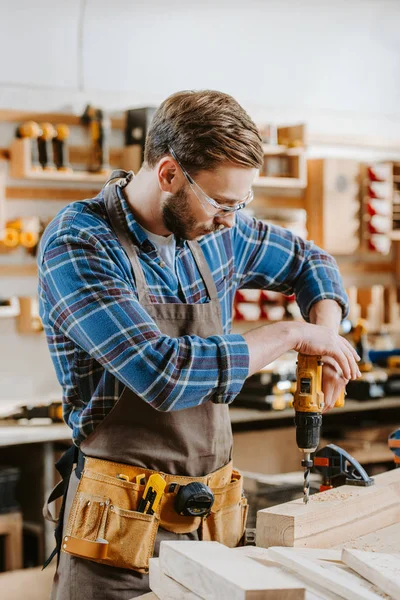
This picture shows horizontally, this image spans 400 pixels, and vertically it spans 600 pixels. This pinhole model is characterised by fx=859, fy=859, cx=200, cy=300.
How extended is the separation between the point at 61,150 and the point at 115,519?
2898 millimetres

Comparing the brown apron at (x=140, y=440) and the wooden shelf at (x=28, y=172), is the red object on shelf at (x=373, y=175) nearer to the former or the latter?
the wooden shelf at (x=28, y=172)

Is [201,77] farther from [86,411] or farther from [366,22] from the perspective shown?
[86,411]

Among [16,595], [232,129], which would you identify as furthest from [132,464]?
[16,595]

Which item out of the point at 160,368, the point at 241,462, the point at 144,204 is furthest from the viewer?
the point at 241,462

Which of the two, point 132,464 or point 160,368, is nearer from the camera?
point 160,368

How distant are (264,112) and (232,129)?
359 centimetres

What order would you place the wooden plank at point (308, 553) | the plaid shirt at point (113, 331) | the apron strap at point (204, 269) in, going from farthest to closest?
the apron strap at point (204, 269)
the plaid shirt at point (113, 331)
the wooden plank at point (308, 553)

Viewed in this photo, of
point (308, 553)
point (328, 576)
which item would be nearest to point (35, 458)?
point (308, 553)

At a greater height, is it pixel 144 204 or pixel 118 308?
pixel 144 204

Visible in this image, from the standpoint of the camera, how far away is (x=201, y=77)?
507 centimetres

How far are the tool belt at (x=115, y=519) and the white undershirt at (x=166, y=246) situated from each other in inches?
19.1

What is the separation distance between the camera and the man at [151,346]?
68.7 inches

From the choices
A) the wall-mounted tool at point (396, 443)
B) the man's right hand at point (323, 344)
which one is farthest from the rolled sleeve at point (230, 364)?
the wall-mounted tool at point (396, 443)

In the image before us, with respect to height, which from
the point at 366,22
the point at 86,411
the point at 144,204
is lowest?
the point at 86,411
